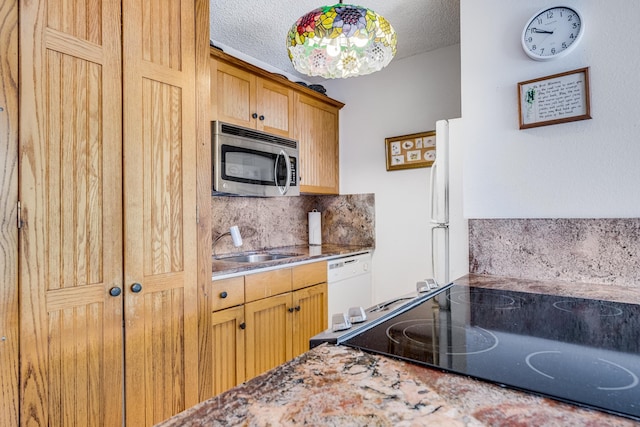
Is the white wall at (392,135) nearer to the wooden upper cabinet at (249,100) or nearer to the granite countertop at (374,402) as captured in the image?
the wooden upper cabinet at (249,100)

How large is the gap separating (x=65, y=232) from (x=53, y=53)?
599 millimetres

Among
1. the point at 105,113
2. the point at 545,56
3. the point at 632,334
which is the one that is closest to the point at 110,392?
the point at 105,113

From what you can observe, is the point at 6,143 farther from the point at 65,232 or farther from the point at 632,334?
the point at 632,334

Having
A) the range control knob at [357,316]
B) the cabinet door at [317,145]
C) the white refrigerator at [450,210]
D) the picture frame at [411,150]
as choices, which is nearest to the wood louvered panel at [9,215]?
the range control knob at [357,316]

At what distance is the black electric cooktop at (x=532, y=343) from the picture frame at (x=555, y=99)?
0.77m

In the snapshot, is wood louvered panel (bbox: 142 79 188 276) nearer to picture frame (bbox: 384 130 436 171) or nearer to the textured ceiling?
the textured ceiling

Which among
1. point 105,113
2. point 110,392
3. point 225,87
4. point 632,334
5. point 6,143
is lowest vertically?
point 110,392

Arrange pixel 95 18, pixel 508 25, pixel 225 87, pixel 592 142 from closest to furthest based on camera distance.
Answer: pixel 95 18
pixel 592 142
pixel 508 25
pixel 225 87

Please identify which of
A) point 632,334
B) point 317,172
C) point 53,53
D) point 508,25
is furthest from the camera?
point 317,172

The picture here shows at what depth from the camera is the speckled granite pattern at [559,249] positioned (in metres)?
1.34

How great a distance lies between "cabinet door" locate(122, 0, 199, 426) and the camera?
1.34 m

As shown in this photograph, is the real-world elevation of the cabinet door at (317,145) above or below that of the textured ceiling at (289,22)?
below

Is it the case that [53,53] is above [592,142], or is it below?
above

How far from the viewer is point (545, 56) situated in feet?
4.91
